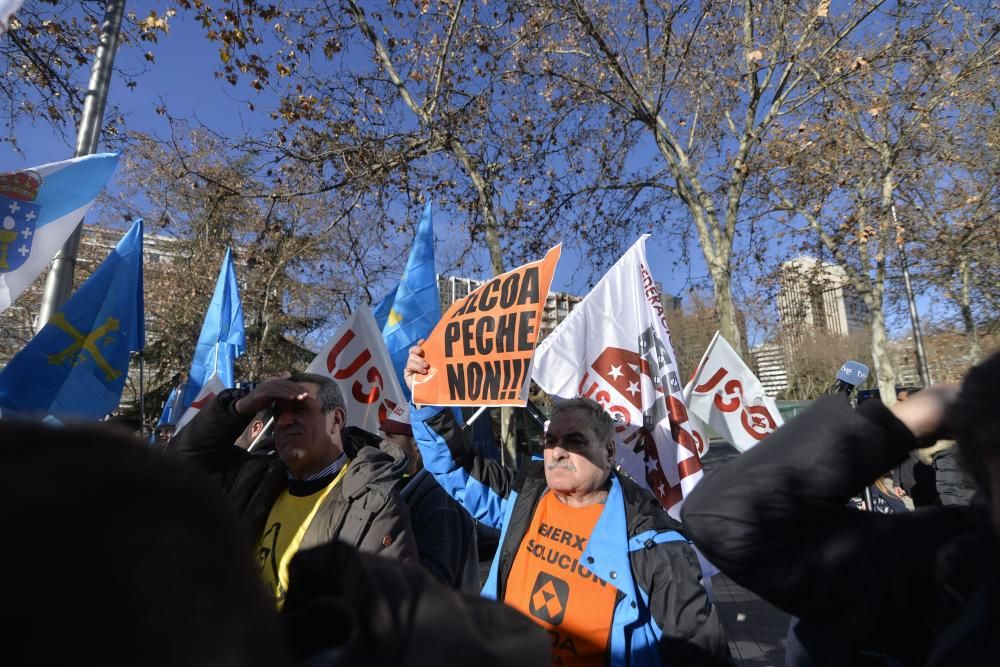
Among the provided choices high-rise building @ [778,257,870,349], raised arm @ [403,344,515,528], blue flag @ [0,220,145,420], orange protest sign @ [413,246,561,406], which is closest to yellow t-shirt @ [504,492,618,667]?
raised arm @ [403,344,515,528]

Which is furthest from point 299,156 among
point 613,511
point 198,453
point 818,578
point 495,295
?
point 818,578

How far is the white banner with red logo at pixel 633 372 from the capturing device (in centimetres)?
359

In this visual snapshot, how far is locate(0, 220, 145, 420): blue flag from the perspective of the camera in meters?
4.01

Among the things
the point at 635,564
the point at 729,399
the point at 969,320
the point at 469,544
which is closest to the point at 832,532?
the point at 635,564

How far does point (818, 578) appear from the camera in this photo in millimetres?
1344

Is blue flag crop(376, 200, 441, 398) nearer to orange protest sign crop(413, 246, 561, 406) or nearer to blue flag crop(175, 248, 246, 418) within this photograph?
blue flag crop(175, 248, 246, 418)

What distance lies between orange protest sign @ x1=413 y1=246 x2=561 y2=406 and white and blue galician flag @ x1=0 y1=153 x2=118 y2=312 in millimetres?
2512

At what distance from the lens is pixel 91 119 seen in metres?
4.73

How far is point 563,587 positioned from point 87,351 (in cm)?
387

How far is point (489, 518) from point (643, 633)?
100cm

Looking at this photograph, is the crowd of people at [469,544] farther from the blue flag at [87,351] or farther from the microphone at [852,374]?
the microphone at [852,374]

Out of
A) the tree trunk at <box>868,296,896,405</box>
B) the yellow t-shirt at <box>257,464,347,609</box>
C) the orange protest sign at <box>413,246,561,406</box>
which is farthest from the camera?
the tree trunk at <box>868,296,896,405</box>

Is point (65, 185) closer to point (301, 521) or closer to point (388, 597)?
point (301, 521)

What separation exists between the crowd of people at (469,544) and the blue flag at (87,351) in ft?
6.77
